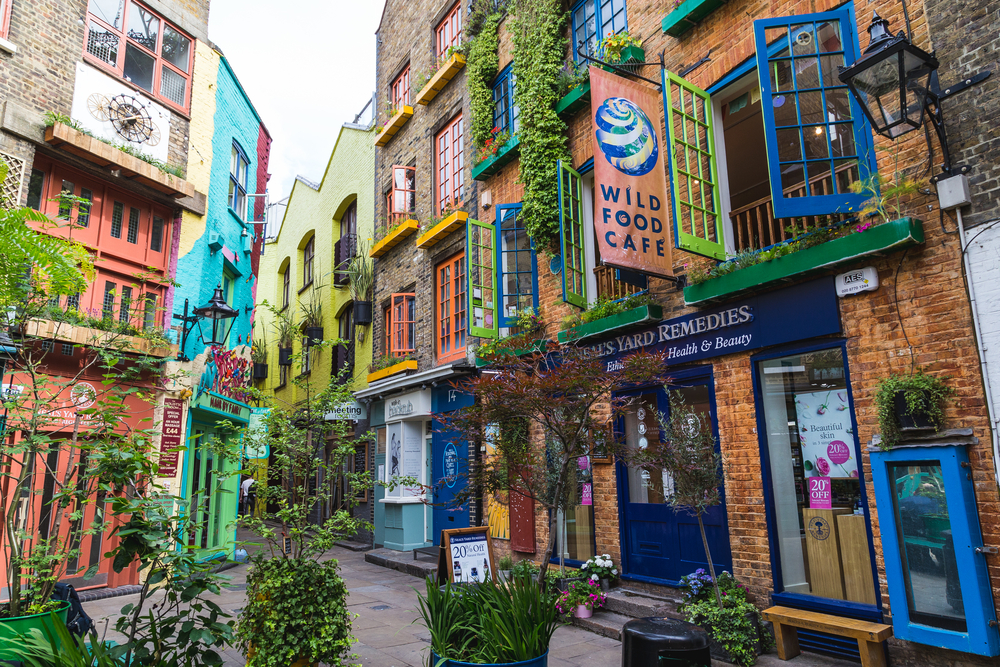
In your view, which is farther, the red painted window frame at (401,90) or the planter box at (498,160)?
the red painted window frame at (401,90)

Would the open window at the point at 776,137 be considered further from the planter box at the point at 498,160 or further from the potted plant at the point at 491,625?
the potted plant at the point at 491,625

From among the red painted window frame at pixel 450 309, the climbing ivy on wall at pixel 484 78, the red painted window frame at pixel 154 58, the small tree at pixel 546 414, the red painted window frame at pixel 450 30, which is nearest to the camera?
the small tree at pixel 546 414

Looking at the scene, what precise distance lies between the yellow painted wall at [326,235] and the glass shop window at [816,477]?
1116cm

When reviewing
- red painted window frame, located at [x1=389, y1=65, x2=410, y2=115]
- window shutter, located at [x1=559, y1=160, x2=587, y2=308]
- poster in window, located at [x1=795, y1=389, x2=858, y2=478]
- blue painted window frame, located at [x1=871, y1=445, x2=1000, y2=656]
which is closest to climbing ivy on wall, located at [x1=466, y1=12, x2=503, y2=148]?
window shutter, located at [x1=559, y1=160, x2=587, y2=308]

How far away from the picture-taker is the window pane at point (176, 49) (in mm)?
13477

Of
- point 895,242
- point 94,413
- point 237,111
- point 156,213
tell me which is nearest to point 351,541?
point 156,213

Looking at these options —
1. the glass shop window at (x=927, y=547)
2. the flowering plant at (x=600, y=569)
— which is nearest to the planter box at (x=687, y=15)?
the glass shop window at (x=927, y=547)

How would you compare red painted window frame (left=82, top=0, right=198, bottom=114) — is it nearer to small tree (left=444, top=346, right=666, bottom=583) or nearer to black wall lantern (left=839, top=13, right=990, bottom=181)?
small tree (left=444, top=346, right=666, bottom=583)

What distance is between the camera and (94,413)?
16.8ft

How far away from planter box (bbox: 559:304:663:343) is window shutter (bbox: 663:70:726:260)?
1.15 meters

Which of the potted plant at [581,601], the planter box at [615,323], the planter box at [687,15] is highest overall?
the planter box at [687,15]

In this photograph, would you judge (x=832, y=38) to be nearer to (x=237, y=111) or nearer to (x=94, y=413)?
(x=94, y=413)

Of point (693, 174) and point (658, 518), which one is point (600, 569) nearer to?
point (658, 518)

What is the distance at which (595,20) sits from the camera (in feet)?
32.5
